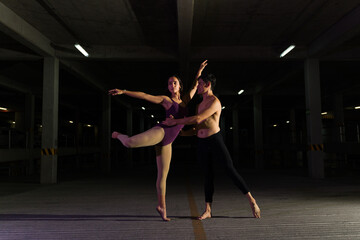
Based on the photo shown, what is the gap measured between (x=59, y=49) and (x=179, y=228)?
9139 mm

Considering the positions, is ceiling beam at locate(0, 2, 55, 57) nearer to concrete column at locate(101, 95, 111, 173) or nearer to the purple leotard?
the purple leotard

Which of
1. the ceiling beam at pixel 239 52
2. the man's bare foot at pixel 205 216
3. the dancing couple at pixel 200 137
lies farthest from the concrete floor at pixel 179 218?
the ceiling beam at pixel 239 52

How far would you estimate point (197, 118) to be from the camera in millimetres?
3734

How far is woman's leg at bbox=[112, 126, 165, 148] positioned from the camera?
3.60 metres

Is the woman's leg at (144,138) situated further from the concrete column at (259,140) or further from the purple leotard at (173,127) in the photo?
the concrete column at (259,140)

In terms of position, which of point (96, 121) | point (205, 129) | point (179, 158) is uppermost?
point (96, 121)

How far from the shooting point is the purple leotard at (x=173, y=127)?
395cm

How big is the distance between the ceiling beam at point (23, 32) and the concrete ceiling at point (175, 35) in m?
0.03

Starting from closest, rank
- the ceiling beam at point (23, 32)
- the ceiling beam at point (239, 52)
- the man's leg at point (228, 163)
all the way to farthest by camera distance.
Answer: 1. the man's leg at point (228, 163)
2. the ceiling beam at point (23, 32)
3. the ceiling beam at point (239, 52)

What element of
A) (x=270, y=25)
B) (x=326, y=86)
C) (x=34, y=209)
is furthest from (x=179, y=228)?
(x=326, y=86)

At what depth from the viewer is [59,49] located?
10.6m

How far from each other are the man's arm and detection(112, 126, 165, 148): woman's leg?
175 millimetres

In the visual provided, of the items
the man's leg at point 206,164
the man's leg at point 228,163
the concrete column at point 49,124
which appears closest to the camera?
the man's leg at point 228,163

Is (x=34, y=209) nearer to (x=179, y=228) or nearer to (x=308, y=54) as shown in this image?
(x=179, y=228)
